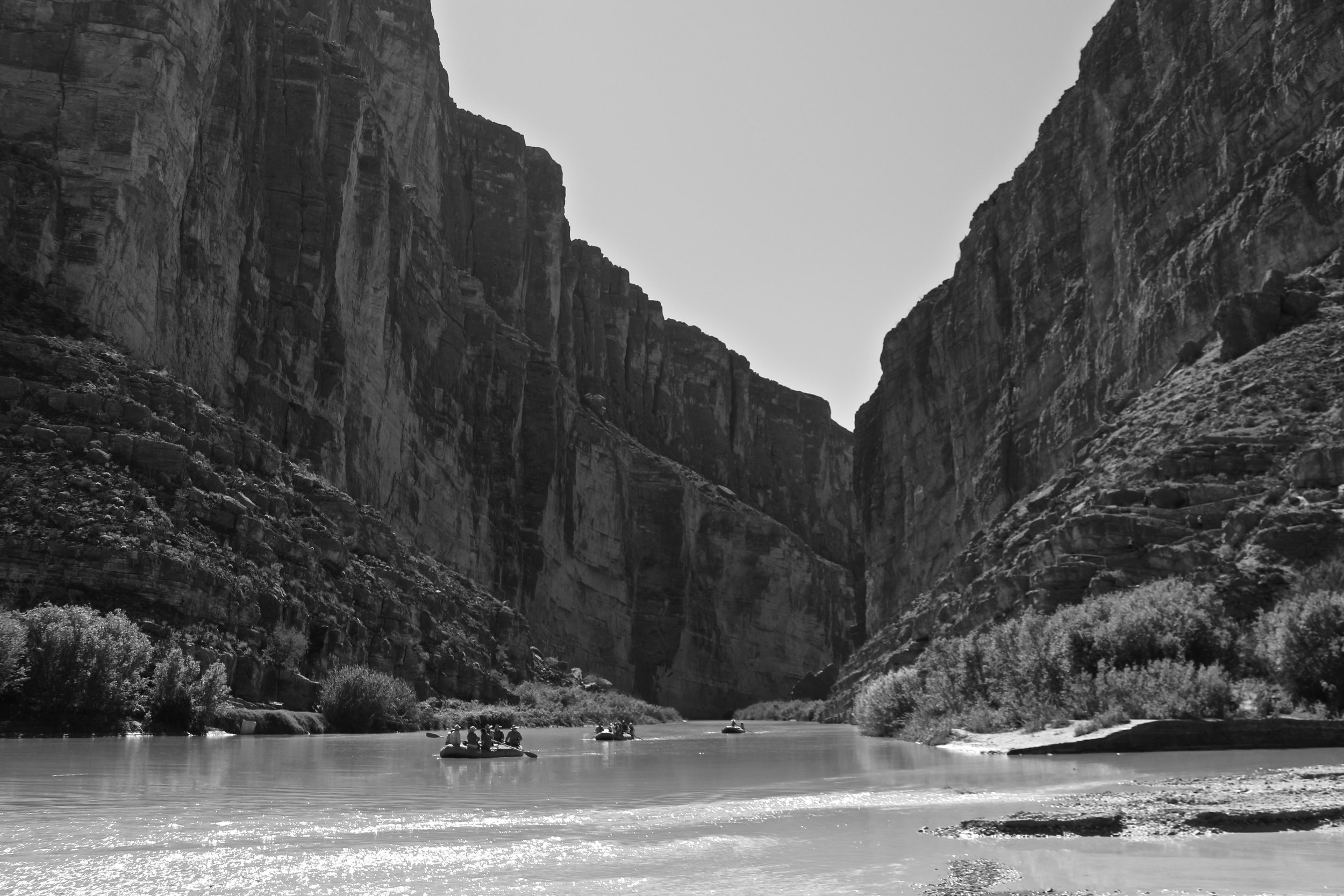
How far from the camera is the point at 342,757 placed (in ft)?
107

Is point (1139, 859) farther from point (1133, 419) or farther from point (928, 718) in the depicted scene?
point (1133, 419)

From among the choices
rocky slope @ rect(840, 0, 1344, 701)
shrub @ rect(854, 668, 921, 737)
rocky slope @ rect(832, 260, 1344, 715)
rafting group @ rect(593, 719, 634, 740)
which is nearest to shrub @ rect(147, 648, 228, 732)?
rafting group @ rect(593, 719, 634, 740)

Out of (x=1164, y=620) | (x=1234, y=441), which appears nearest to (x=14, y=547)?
(x=1164, y=620)

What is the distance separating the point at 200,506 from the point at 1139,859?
4592 centimetres

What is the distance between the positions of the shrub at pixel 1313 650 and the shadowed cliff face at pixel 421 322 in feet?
167

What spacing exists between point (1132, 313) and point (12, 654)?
59.1m

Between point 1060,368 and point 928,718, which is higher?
point 1060,368

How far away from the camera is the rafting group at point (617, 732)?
52.8m

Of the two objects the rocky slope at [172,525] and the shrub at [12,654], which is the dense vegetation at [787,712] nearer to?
the rocky slope at [172,525]

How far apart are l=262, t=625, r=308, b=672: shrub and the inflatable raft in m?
17.2

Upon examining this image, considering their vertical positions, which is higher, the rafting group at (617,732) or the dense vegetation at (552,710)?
the dense vegetation at (552,710)

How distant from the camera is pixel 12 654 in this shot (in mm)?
35219

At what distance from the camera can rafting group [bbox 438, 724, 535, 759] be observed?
34188mm

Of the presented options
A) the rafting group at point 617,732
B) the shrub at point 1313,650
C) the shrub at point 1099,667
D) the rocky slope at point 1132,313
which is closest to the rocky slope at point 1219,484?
the rocky slope at point 1132,313
